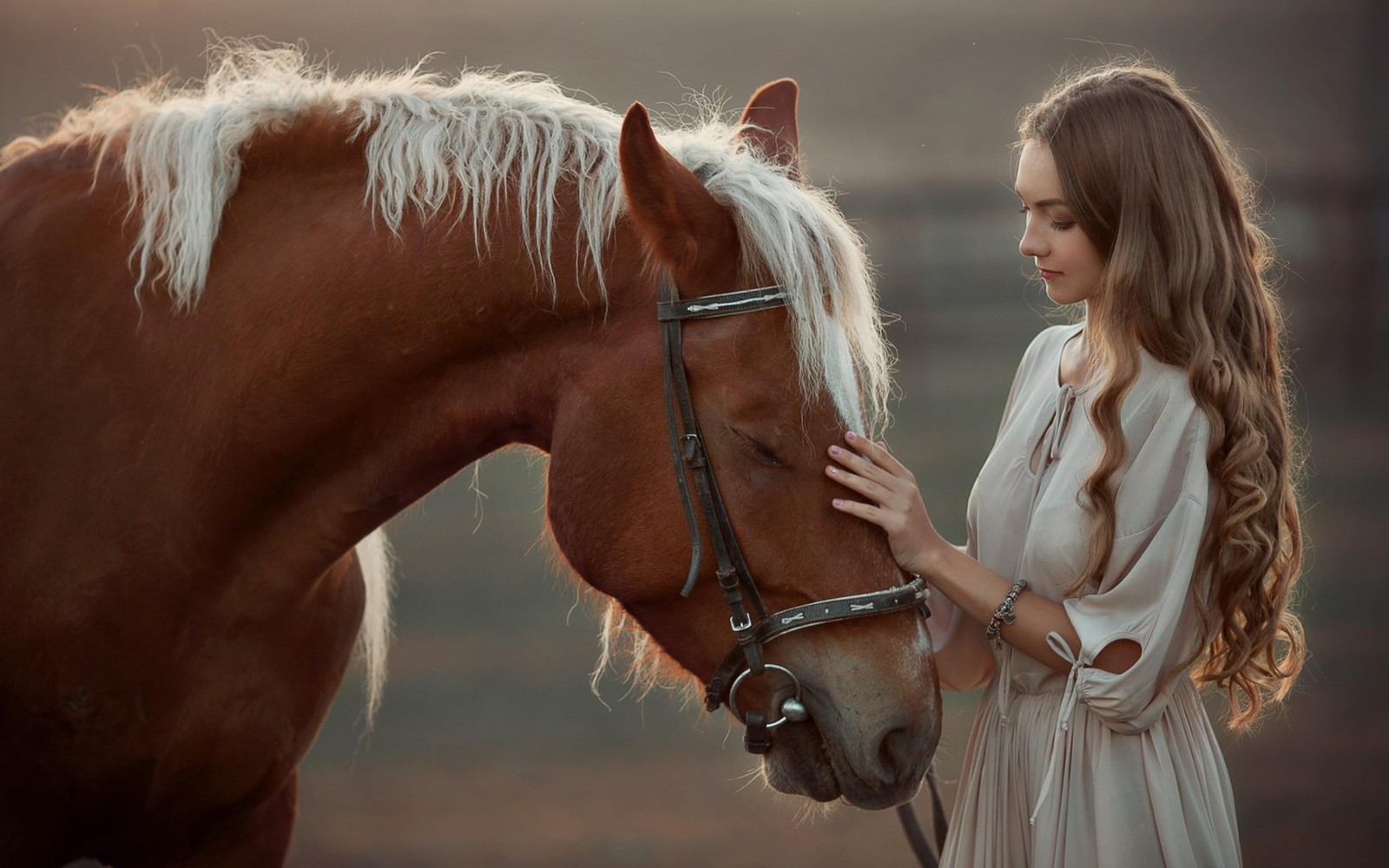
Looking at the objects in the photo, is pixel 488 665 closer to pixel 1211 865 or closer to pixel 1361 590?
pixel 1211 865

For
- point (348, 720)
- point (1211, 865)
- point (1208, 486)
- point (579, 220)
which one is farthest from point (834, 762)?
point (348, 720)

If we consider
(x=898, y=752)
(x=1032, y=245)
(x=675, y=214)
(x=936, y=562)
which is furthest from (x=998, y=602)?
(x=675, y=214)

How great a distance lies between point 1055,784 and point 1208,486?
0.46 metres

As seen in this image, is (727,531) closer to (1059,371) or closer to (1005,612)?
(1005,612)

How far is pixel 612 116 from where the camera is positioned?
1438mm

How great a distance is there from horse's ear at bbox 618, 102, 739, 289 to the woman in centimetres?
30

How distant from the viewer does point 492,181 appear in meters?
1.36

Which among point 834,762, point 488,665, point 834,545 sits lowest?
point 488,665

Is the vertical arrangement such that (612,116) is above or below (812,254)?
above

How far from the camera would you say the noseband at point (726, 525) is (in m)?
1.29

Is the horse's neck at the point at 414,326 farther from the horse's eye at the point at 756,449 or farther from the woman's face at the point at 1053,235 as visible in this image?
the woman's face at the point at 1053,235

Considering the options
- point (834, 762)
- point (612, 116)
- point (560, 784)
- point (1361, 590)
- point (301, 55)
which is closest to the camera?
point (834, 762)

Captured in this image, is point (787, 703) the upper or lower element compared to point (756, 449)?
lower

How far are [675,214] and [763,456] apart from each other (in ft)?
1.08
